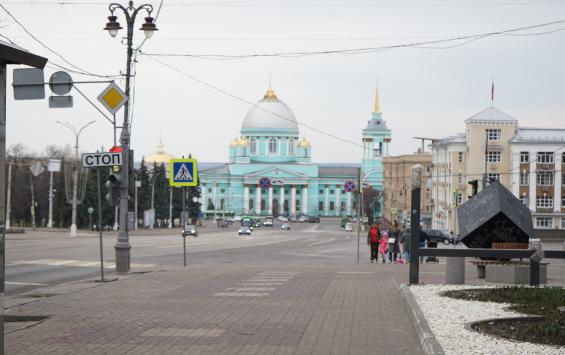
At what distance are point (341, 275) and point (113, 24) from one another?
8.96 m

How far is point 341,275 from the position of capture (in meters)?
23.4

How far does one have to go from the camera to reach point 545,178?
3452 inches

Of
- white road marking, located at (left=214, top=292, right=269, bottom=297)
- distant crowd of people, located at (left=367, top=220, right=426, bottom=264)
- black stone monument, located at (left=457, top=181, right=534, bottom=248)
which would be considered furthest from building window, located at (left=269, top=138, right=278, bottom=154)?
white road marking, located at (left=214, top=292, right=269, bottom=297)

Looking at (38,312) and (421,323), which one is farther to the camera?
(38,312)

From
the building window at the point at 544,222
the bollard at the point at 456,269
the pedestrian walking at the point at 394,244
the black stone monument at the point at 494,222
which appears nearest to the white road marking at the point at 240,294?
the bollard at the point at 456,269

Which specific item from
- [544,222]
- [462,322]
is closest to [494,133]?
[544,222]

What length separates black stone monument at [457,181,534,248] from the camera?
23516 mm

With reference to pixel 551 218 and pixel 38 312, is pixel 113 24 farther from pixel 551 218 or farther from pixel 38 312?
pixel 551 218

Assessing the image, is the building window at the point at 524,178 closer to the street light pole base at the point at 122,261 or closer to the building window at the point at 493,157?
the building window at the point at 493,157

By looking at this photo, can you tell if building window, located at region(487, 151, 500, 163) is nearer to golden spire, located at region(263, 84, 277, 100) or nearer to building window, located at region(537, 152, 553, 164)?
building window, located at region(537, 152, 553, 164)

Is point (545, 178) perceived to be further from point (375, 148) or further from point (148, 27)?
point (375, 148)

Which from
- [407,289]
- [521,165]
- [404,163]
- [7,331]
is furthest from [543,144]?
[7,331]

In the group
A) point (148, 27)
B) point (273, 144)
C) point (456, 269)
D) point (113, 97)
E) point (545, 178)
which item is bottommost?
point (456, 269)

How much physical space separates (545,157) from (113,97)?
232 ft
